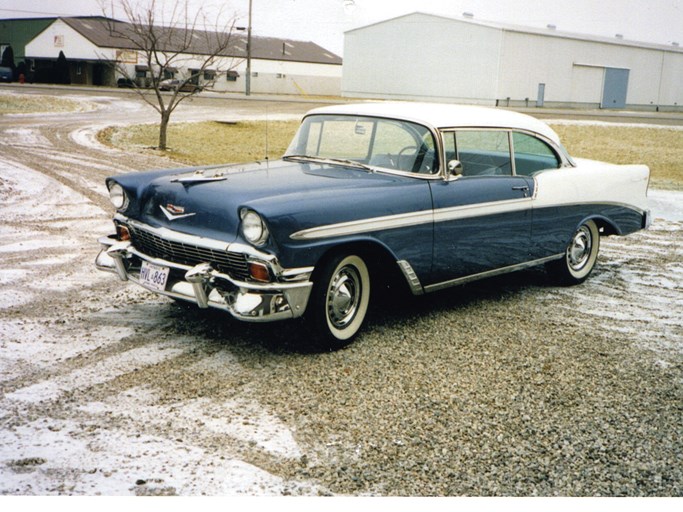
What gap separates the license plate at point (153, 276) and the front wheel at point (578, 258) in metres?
3.29

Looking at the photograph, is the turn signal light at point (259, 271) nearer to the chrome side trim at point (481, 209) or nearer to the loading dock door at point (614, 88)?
the chrome side trim at point (481, 209)

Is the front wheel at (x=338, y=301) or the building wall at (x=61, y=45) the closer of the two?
the front wheel at (x=338, y=301)

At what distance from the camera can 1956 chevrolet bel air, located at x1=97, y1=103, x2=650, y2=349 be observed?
12.8 feet

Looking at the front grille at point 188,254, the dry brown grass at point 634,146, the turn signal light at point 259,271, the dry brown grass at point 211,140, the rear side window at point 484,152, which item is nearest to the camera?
the turn signal light at point 259,271

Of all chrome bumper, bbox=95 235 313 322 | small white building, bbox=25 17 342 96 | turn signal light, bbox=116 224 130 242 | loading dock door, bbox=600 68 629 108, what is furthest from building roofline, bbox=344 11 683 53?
chrome bumper, bbox=95 235 313 322

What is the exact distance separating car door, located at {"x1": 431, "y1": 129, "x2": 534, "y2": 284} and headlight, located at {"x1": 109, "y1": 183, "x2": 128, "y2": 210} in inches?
80.1

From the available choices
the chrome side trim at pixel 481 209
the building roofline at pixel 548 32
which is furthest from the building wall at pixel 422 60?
the chrome side trim at pixel 481 209

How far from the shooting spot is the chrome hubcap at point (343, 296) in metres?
4.16

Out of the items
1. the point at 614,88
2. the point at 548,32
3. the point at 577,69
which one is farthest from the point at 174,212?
the point at 614,88

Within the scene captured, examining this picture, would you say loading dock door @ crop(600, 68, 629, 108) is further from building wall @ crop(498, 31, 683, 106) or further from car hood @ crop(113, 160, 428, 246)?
car hood @ crop(113, 160, 428, 246)

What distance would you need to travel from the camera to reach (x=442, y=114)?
196 inches

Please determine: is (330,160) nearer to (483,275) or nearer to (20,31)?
(483,275)

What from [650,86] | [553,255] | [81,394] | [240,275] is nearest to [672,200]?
[553,255]

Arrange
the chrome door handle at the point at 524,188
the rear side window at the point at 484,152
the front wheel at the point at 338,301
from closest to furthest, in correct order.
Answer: the front wheel at the point at 338,301
the rear side window at the point at 484,152
the chrome door handle at the point at 524,188
